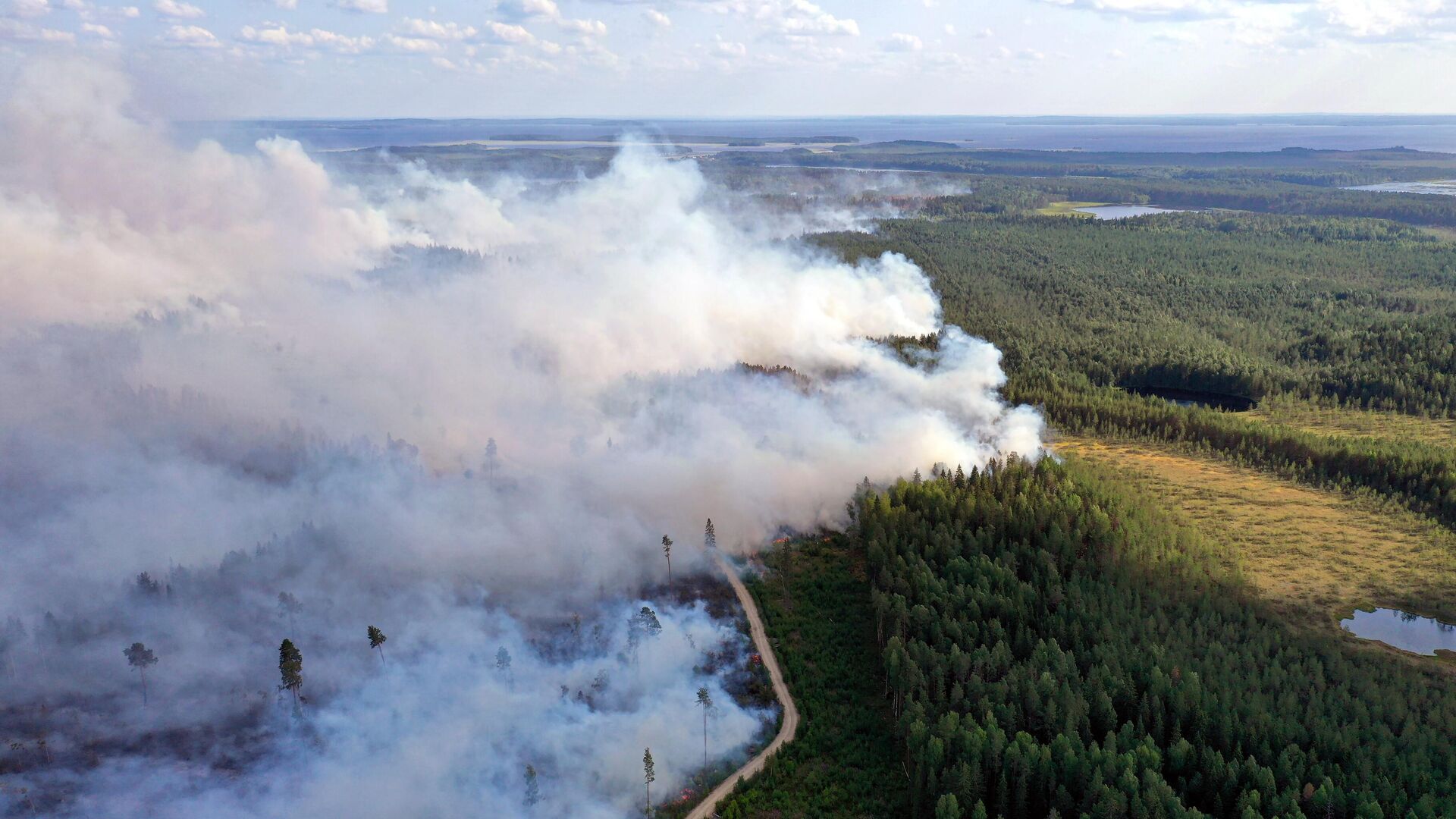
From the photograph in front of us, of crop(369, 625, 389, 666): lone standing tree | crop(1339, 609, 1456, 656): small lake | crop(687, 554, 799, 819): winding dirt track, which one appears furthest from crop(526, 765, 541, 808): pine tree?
crop(1339, 609, 1456, 656): small lake

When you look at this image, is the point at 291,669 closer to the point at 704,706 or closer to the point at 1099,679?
the point at 704,706

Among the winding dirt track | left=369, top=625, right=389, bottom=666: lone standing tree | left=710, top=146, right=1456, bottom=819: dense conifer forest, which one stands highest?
left=710, top=146, right=1456, bottom=819: dense conifer forest

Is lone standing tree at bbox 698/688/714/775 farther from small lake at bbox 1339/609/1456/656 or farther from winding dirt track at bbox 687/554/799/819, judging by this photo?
small lake at bbox 1339/609/1456/656

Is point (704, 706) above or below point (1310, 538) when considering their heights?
below

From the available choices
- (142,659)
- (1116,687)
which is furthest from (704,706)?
(142,659)

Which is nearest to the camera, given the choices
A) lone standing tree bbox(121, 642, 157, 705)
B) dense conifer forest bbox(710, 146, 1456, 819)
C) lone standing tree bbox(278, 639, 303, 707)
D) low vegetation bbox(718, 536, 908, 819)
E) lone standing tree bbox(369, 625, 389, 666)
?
dense conifer forest bbox(710, 146, 1456, 819)

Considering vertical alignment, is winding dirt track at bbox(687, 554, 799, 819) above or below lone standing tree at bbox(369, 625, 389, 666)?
below
